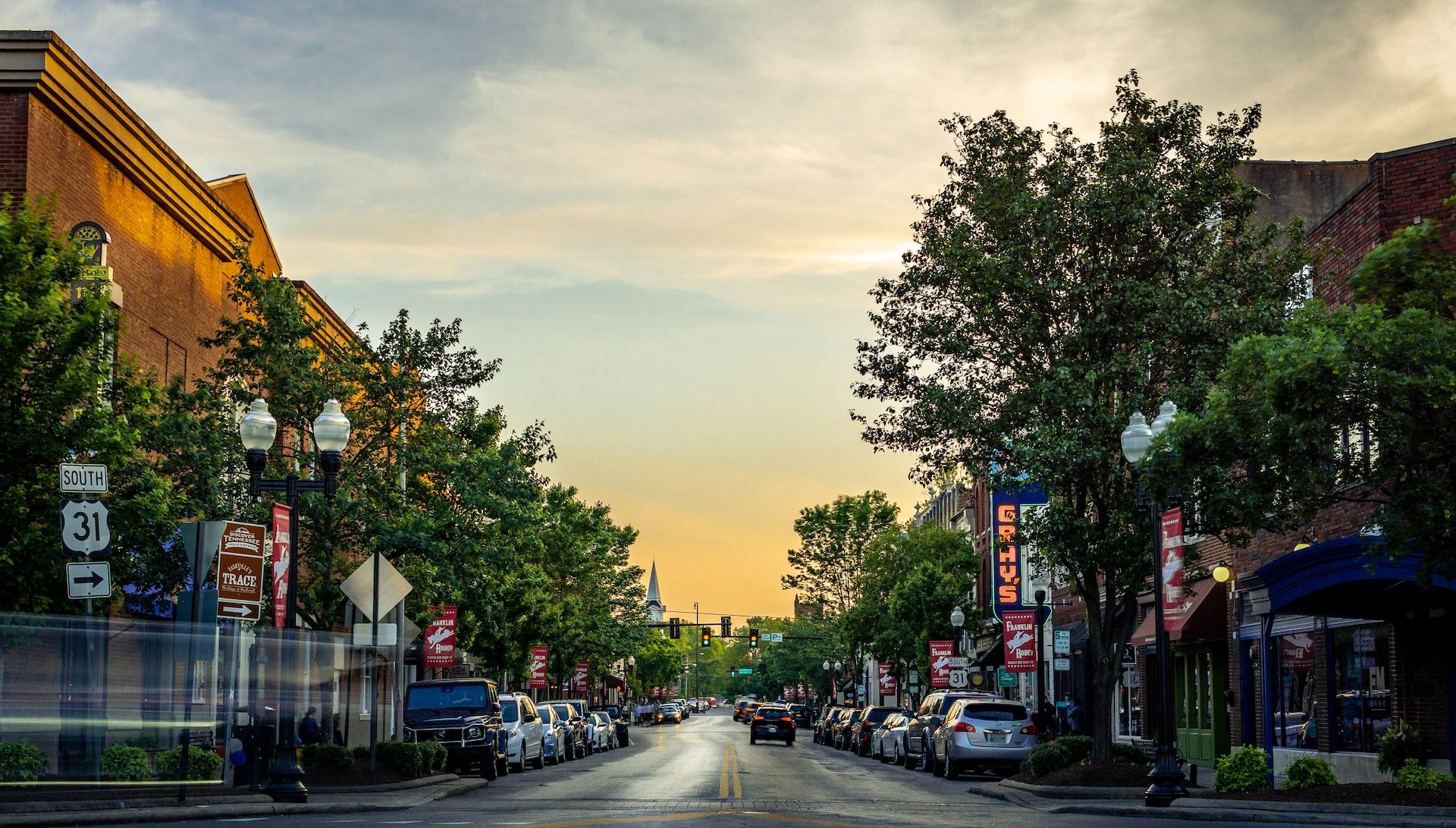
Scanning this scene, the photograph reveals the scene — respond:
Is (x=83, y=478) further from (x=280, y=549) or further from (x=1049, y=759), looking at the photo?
(x=1049, y=759)

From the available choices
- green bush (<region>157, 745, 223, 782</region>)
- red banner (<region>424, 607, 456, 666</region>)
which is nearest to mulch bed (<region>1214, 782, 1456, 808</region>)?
green bush (<region>157, 745, 223, 782</region>)

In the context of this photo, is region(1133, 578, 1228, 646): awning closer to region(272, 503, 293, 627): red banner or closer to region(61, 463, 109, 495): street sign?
region(272, 503, 293, 627): red banner

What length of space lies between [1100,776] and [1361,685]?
202 inches

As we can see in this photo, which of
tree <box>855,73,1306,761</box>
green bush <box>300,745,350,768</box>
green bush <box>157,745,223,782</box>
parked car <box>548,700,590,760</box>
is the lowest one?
parked car <box>548,700,590,760</box>

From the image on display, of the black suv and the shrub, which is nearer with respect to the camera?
the shrub

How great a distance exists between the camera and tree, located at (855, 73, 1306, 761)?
1032 inches

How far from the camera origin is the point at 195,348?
106 ft

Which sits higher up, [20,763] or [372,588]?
[372,588]

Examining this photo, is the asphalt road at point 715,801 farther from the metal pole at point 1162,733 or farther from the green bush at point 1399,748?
the green bush at point 1399,748

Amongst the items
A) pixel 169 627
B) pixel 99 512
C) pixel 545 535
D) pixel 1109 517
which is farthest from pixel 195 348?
pixel 545 535

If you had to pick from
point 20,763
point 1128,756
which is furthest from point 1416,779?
point 20,763

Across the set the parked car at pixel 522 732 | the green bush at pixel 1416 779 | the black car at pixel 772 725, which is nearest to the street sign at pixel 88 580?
the green bush at pixel 1416 779

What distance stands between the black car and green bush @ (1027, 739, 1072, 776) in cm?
3438

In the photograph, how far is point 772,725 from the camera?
2442 inches
